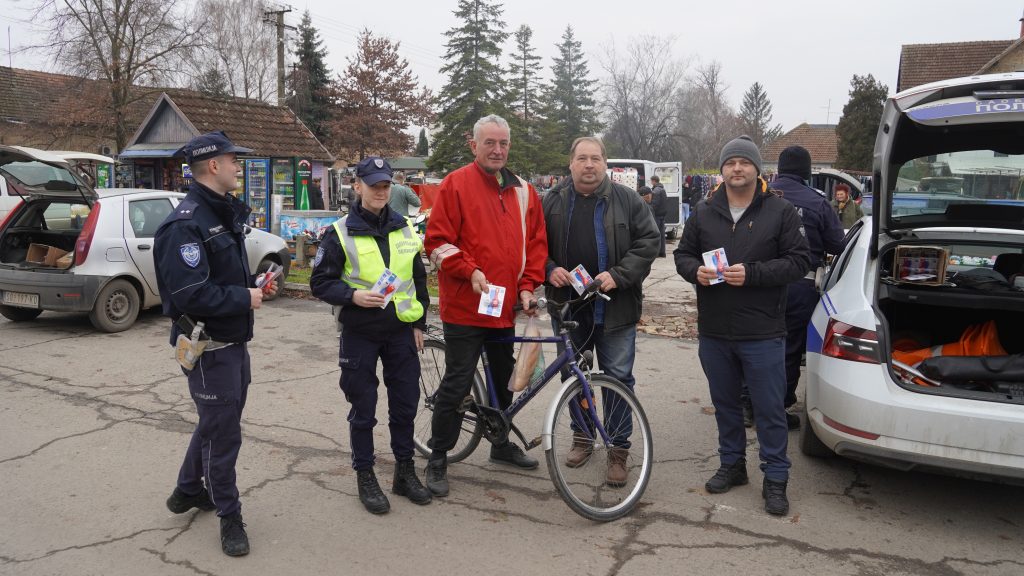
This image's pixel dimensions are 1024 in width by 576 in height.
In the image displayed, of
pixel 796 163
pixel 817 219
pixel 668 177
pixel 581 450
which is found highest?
pixel 668 177

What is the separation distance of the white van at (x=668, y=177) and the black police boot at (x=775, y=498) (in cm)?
1765

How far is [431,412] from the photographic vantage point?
4.75 meters

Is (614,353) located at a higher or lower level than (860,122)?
lower

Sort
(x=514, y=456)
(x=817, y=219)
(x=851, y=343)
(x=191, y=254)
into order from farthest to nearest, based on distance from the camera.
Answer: (x=817, y=219) < (x=514, y=456) < (x=851, y=343) < (x=191, y=254)

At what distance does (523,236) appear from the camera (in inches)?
166

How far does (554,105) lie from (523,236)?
5275 cm

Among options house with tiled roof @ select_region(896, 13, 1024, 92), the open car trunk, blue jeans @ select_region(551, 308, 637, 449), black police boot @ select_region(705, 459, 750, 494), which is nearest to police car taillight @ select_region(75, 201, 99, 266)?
blue jeans @ select_region(551, 308, 637, 449)

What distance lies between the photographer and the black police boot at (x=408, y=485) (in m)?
4.15

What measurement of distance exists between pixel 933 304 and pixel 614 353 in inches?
75.3

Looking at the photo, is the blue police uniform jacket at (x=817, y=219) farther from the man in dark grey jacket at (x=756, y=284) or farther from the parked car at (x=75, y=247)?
the parked car at (x=75, y=247)

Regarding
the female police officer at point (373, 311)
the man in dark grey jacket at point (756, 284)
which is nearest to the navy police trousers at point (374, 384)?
the female police officer at point (373, 311)

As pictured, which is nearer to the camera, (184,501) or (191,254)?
(191,254)

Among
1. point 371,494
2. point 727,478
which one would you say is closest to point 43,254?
point 371,494

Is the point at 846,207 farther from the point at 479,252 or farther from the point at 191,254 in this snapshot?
the point at 191,254
